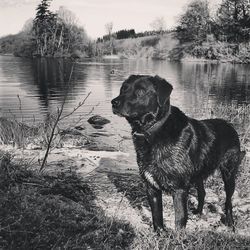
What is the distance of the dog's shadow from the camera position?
643 centimetres

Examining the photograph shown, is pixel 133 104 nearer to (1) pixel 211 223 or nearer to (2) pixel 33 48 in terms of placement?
(1) pixel 211 223

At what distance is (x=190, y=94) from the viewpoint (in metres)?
31.7

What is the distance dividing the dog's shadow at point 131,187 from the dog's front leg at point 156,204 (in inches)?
37.8

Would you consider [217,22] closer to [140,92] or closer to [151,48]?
[151,48]

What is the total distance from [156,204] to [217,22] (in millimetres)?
88135

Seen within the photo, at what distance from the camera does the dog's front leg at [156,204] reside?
516 centimetres

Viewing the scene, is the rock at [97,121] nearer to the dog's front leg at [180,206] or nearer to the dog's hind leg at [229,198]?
the dog's hind leg at [229,198]

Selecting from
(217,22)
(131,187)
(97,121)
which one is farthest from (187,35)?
(131,187)

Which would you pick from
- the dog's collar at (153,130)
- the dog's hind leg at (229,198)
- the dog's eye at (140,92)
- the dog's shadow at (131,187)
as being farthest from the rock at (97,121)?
the dog's collar at (153,130)

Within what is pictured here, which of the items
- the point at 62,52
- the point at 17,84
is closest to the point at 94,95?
the point at 17,84

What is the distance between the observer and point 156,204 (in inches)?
205

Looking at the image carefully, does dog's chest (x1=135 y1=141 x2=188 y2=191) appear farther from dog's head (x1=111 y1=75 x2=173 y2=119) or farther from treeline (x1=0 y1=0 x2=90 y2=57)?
treeline (x1=0 y1=0 x2=90 y2=57)

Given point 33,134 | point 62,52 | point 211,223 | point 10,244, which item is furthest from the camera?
point 62,52

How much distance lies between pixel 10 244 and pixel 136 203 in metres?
2.66
